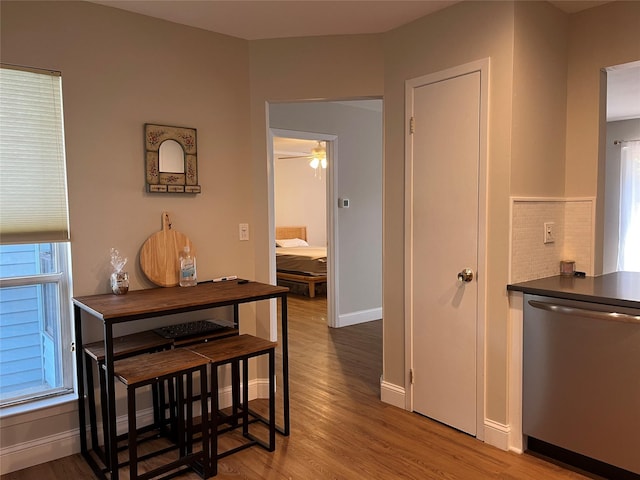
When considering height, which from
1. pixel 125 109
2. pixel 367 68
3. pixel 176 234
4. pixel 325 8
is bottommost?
pixel 176 234

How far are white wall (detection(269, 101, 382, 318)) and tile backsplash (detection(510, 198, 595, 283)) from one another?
2677mm

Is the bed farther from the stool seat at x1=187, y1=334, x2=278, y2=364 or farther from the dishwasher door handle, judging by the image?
the dishwasher door handle

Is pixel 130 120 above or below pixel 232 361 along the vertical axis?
above

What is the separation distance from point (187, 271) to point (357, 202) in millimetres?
2911

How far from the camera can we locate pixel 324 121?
16.3 feet

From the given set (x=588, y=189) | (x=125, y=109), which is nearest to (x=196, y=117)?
(x=125, y=109)

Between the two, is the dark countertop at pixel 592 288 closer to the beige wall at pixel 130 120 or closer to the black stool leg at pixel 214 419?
the black stool leg at pixel 214 419

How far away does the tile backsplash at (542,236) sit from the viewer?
247 centimetres

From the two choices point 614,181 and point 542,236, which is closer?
point 542,236

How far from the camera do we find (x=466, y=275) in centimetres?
261

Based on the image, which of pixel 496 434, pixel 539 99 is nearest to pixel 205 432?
→ pixel 496 434

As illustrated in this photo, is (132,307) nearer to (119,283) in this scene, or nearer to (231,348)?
(119,283)

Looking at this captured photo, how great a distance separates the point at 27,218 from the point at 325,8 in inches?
75.1

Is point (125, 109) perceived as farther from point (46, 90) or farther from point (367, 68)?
point (367, 68)
